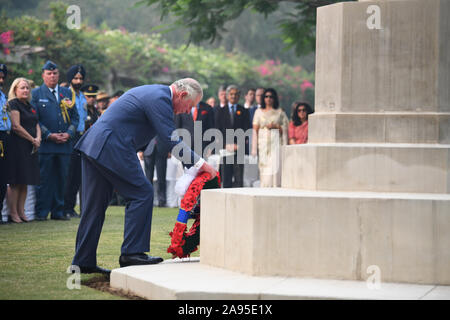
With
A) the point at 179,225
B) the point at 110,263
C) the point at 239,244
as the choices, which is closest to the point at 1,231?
the point at 110,263

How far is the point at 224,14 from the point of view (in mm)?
13992

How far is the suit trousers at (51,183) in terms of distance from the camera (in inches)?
472

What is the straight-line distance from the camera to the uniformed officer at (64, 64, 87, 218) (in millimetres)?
12344

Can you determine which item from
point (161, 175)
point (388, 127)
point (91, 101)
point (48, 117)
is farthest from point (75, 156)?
point (388, 127)

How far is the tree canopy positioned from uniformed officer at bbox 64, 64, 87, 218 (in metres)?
2.30

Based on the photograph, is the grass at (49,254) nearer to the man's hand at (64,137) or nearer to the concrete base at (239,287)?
the concrete base at (239,287)

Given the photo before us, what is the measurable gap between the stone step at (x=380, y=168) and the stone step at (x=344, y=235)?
0.91 ft

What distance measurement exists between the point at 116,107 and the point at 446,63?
9.38ft

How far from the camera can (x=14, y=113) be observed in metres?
11.5

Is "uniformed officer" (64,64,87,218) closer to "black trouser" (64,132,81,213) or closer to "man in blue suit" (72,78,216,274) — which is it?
"black trouser" (64,132,81,213)

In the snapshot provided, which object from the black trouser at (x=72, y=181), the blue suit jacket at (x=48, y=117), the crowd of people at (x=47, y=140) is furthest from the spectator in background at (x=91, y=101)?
the blue suit jacket at (x=48, y=117)

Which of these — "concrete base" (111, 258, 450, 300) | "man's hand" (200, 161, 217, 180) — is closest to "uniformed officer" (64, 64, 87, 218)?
"man's hand" (200, 161, 217, 180)

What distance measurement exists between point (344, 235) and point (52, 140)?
6.93 meters

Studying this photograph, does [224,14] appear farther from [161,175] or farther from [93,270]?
[93,270]
